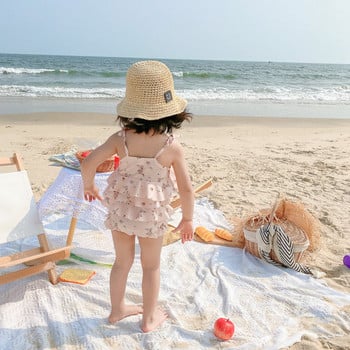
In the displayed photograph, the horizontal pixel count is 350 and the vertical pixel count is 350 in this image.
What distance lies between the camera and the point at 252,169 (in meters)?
6.04

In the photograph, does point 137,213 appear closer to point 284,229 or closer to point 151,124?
point 151,124

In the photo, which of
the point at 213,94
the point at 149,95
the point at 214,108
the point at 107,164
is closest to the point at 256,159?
the point at 107,164

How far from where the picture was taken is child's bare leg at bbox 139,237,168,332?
238 cm

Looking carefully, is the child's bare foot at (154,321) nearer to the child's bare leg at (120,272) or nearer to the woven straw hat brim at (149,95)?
the child's bare leg at (120,272)

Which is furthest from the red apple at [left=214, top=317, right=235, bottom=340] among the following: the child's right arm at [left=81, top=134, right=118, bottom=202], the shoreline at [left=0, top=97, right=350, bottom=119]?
the shoreline at [left=0, top=97, right=350, bottom=119]

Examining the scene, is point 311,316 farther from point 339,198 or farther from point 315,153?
point 315,153

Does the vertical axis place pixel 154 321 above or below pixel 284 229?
below

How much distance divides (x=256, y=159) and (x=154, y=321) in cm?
435

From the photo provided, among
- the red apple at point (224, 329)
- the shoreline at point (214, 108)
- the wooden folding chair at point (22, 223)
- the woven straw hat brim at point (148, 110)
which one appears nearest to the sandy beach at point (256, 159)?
the red apple at point (224, 329)

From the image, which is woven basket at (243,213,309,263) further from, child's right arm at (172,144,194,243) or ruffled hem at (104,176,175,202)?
ruffled hem at (104,176,175,202)

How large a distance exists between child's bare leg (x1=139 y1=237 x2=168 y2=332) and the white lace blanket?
2.8 inches

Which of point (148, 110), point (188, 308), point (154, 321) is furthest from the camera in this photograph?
point (188, 308)

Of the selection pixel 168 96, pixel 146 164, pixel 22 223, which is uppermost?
pixel 168 96

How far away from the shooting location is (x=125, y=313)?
→ 2.64 meters
